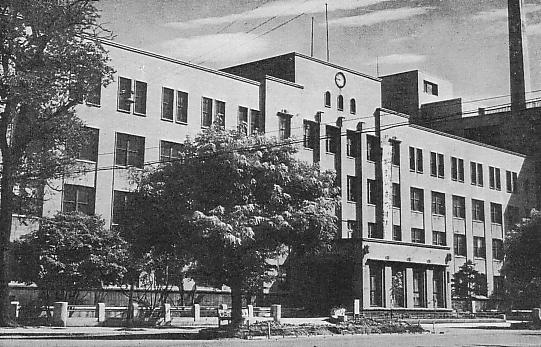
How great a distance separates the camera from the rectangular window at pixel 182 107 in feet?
160

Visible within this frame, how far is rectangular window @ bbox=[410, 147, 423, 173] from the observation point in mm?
64312

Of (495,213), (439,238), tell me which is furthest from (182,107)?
(495,213)

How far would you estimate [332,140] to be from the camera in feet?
190

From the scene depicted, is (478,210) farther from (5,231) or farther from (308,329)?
(5,231)

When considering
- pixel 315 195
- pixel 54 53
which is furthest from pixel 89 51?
pixel 315 195

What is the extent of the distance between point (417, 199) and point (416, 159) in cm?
336

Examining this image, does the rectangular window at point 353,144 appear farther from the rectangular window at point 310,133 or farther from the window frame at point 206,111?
the window frame at point 206,111

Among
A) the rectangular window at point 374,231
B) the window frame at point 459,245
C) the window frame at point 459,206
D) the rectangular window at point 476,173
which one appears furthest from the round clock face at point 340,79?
the window frame at point 459,245

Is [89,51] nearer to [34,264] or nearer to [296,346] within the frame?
[34,264]

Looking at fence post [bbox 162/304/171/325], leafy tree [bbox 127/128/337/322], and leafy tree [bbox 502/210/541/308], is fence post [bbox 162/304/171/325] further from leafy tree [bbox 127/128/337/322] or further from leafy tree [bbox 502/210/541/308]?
leafy tree [bbox 502/210/541/308]

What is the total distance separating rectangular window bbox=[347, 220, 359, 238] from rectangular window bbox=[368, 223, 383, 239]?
1.54 m

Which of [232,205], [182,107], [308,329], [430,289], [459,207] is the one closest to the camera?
[232,205]

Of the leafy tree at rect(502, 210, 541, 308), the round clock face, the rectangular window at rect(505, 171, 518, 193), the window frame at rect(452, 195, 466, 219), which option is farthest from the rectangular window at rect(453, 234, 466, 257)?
the leafy tree at rect(502, 210, 541, 308)

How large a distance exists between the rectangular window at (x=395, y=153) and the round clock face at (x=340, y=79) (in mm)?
6737
